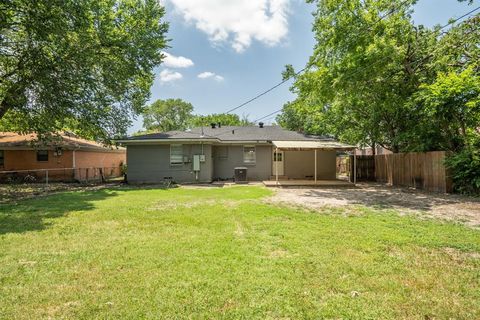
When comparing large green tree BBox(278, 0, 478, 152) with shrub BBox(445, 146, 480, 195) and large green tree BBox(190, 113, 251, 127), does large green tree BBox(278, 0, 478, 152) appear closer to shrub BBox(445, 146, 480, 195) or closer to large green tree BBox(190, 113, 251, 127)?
shrub BBox(445, 146, 480, 195)

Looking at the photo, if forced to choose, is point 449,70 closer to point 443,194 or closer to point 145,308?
point 443,194

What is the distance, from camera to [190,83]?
29188mm

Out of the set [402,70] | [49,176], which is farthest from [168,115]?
[402,70]

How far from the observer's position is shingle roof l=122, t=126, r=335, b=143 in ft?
56.7

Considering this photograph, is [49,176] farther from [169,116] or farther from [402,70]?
[169,116]

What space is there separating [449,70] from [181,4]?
12.7 meters

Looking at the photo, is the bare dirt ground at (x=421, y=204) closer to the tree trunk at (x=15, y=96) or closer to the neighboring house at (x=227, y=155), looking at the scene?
the neighboring house at (x=227, y=155)

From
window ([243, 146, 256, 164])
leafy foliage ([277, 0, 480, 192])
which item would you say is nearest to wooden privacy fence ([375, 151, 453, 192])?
leafy foliage ([277, 0, 480, 192])

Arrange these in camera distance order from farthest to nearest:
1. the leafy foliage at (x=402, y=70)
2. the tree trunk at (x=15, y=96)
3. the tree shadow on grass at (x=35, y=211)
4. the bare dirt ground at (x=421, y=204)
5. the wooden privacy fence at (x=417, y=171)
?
the tree trunk at (x=15, y=96), the wooden privacy fence at (x=417, y=171), the leafy foliage at (x=402, y=70), the bare dirt ground at (x=421, y=204), the tree shadow on grass at (x=35, y=211)

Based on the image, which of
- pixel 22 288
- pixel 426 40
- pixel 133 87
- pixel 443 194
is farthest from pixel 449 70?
pixel 133 87

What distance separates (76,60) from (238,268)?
1380 centimetres

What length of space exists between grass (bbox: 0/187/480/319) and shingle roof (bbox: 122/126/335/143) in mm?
10129

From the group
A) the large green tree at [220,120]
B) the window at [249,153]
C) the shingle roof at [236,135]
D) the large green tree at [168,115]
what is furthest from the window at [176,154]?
the large green tree at [168,115]

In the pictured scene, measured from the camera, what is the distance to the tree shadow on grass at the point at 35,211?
6.77m
